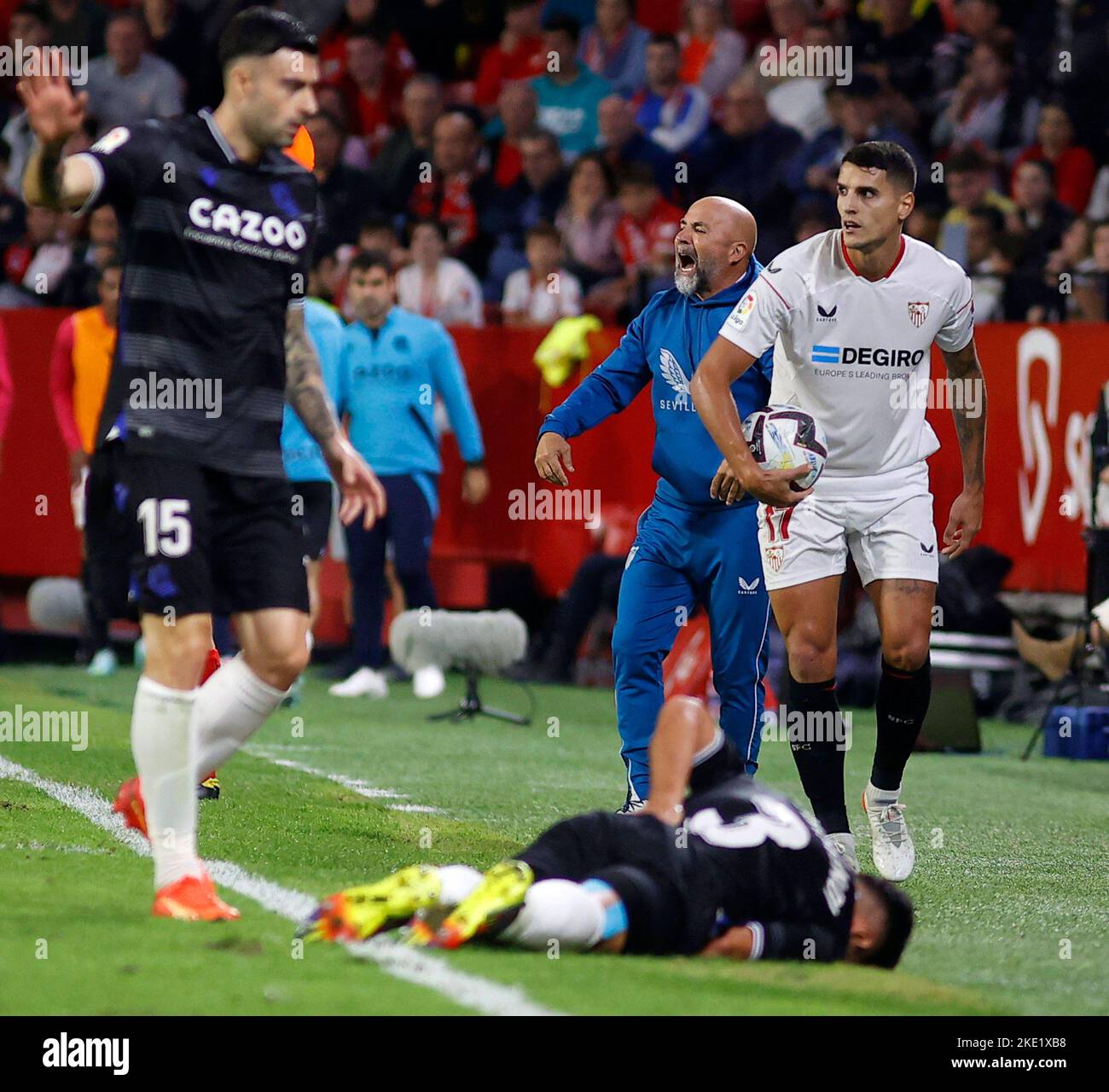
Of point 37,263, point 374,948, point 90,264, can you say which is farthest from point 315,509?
point 374,948

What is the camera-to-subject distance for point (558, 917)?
4.84 m

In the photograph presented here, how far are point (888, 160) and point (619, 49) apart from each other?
10.1 metres

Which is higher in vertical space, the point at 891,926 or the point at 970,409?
the point at 970,409

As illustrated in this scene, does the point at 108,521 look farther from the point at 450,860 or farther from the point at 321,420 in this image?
the point at 450,860

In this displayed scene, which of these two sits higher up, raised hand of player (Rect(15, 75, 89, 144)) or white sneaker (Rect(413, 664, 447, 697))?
raised hand of player (Rect(15, 75, 89, 144))

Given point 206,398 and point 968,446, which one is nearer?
point 206,398

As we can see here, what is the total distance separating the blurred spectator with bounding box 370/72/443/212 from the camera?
640 inches

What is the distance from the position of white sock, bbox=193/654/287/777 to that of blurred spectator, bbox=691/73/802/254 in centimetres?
918

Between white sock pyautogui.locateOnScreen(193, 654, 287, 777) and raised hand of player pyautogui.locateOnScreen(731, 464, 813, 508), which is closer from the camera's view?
white sock pyautogui.locateOnScreen(193, 654, 287, 777)

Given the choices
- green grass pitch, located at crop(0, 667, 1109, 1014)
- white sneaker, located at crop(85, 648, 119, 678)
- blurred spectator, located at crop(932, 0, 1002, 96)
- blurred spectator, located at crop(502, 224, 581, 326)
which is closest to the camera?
green grass pitch, located at crop(0, 667, 1109, 1014)

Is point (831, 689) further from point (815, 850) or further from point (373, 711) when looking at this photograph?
point (373, 711)

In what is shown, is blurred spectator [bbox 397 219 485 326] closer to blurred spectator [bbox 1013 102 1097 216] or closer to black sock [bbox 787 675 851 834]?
blurred spectator [bbox 1013 102 1097 216]

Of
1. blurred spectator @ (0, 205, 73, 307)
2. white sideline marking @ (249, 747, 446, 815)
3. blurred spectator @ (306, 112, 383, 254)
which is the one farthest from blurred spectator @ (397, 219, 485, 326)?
white sideline marking @ (249, 747, 446, 815)
